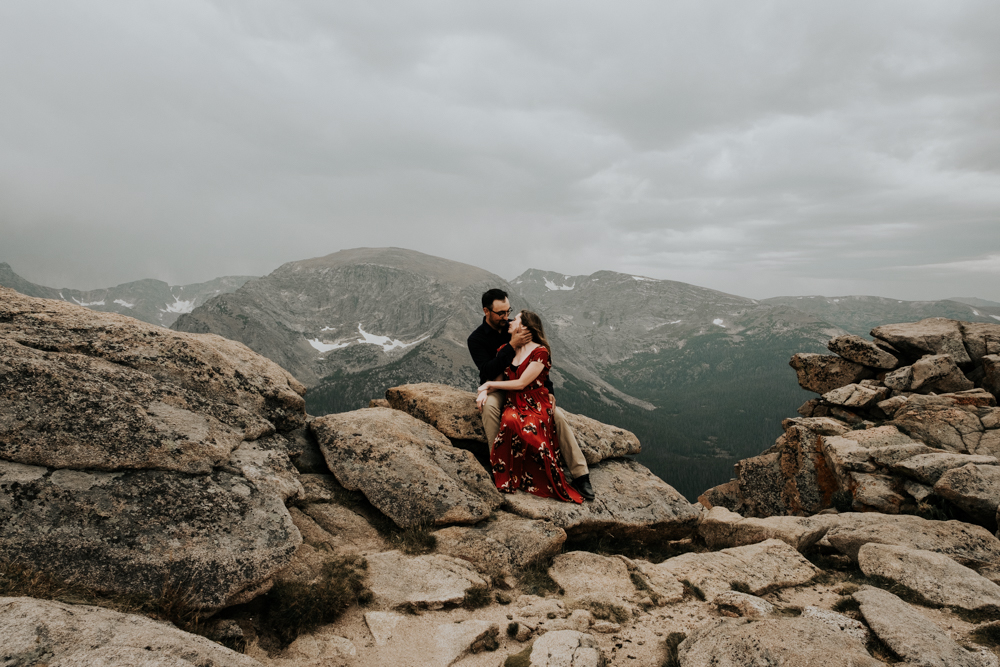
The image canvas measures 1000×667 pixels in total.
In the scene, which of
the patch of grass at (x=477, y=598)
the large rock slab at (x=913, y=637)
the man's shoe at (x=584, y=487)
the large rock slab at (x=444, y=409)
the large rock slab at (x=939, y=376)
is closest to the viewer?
the large rock slab at (x=913, y=637)

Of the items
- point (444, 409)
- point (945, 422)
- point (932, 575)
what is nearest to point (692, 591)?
point (932, 575)

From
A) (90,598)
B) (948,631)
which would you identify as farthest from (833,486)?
(90,598)

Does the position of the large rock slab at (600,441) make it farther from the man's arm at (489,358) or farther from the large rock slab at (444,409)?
the man's arm at (489,358)

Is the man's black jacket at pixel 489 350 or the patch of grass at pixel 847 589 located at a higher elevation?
the man's black jacket at pixel 489 350

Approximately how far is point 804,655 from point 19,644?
8.70 metres

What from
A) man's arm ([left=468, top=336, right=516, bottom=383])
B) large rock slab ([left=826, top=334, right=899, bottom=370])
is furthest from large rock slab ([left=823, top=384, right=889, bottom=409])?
man's arm ([left=468, top=336, right=516, bottom=383])

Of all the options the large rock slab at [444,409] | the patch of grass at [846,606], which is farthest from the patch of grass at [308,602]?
the patch of grass at [846,606]

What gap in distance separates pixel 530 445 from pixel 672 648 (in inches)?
210

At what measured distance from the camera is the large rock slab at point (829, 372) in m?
25.3

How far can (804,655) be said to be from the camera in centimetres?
590

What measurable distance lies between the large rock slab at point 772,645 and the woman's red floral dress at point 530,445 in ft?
17.5

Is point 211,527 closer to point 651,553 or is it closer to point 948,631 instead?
point 651,553

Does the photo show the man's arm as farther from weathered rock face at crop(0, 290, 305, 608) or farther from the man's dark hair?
weathered rock face at crop(0, 290, 305, 608)

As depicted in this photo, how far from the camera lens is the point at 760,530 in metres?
13.2
